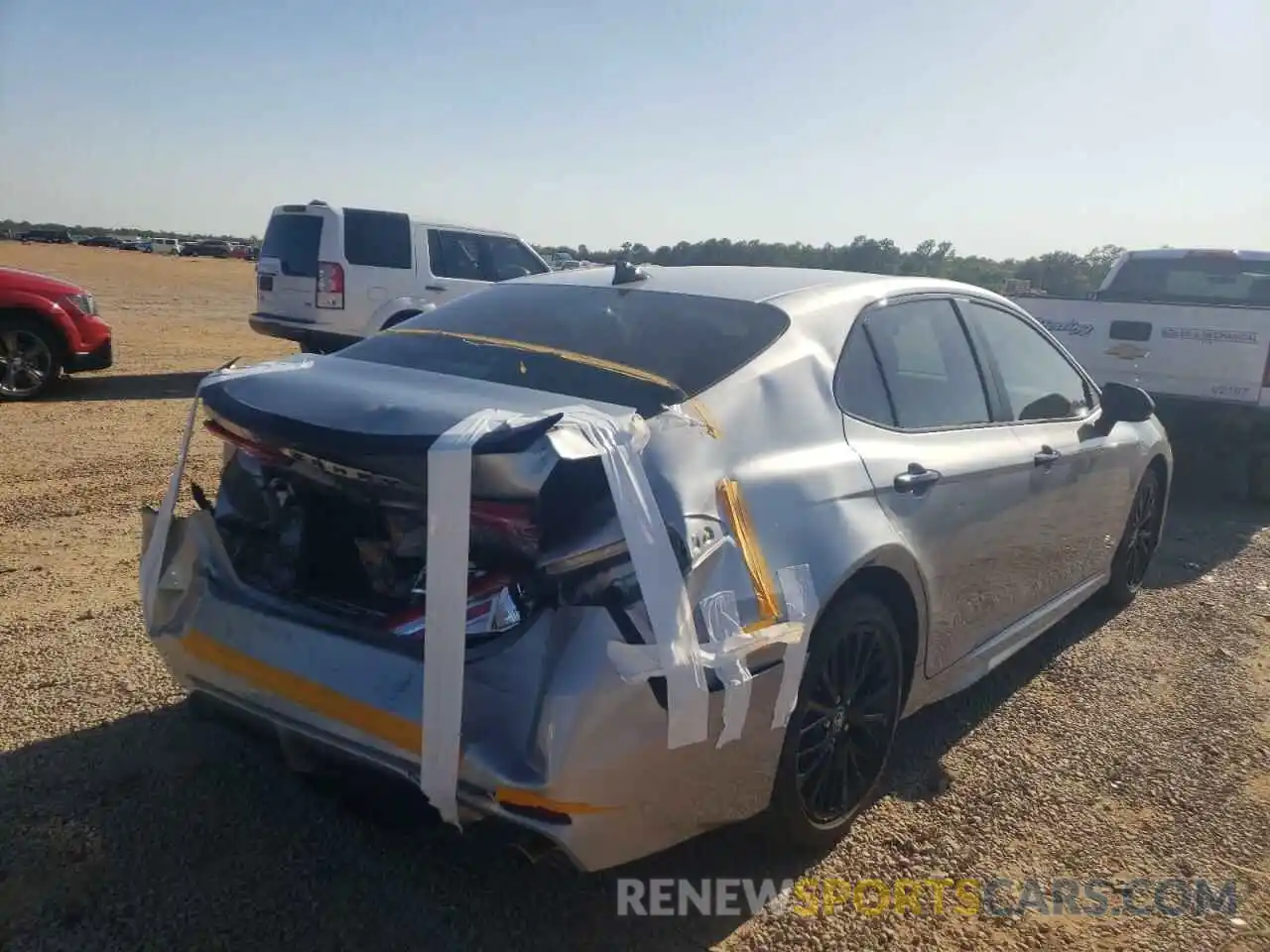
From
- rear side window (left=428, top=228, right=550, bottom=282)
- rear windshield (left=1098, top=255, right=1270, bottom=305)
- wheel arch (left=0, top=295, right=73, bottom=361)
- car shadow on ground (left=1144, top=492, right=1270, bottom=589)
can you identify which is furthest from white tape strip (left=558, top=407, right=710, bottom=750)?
rear side window (left=428, top=228, right=550, bottom=282)

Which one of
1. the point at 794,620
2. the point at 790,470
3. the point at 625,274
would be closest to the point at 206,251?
the point at 625,274

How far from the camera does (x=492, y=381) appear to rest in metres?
2.98

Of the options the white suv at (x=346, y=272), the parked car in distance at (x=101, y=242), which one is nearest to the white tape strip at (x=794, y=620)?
the white suv at (x=346, y=272)

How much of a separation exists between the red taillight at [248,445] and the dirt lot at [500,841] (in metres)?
0.81

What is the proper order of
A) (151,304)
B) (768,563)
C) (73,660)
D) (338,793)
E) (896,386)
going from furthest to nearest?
(151,304) < (73,660) < (896,386) < (338,793) < (768,563)

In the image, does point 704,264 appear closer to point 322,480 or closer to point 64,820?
point 322,480

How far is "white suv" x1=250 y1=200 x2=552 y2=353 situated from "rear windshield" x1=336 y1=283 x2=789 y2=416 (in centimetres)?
887

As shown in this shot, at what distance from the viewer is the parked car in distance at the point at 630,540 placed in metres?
2.32

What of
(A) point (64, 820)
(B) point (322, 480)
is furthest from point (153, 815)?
(B) point (322, 480)

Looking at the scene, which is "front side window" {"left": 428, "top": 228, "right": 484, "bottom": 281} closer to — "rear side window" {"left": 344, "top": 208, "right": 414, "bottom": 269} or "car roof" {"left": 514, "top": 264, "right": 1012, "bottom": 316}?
"rear side window" {"left": 344, "top": 208, "right": 414, "bottom": 269}

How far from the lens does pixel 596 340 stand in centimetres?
325

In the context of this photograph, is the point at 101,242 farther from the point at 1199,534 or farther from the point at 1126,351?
the point at 1199,534

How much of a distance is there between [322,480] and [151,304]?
2550cm

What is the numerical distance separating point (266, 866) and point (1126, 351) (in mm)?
7559
